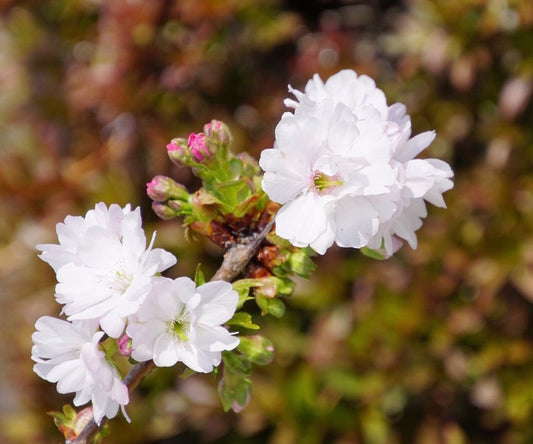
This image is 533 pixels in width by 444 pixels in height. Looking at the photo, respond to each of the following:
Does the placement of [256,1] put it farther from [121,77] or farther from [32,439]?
[32,439]

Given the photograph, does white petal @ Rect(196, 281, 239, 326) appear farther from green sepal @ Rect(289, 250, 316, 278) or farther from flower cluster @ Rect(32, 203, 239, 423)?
green sepal @ Rect(289, 250, 316, 278)

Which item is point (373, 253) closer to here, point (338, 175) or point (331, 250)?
point (338, 175)

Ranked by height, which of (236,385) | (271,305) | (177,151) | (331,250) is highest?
(177,151)

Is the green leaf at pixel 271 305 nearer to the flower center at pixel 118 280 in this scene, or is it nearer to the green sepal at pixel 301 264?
the green sepal at pixel 301 264

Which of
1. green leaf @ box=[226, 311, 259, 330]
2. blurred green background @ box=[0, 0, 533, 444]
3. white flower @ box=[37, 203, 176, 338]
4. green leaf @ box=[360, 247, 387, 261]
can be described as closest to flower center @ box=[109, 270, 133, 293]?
white flower @ box=[37, 203, 176, 338]

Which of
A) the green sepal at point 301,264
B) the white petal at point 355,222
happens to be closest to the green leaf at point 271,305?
the green sepal at point 301,264

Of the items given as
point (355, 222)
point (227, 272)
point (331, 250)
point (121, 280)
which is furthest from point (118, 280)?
point (331, 250)

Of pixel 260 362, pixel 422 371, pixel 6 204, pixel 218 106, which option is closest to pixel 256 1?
pixel 218 106
